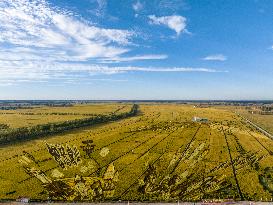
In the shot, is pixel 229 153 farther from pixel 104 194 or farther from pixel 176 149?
pixel 104 194

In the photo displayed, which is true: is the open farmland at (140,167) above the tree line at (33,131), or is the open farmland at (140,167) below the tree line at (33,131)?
below

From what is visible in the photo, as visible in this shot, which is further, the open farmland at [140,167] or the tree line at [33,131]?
the tree line at [33,131]

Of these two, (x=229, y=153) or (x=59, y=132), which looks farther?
(x=59, y=132)

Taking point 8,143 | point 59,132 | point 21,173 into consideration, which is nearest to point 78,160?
point 21,173

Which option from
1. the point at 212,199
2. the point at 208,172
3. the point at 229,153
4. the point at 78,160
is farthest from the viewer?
the point at 229,153

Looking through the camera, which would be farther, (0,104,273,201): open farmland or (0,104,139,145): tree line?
(0,104,139,145): tree line

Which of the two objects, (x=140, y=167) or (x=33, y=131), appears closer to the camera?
(x=140, y=167)

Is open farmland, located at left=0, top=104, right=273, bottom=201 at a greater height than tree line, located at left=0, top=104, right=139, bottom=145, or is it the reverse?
tree line, located at left=0, top=104, right=139, bottom=145

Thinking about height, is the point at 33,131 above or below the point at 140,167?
above
